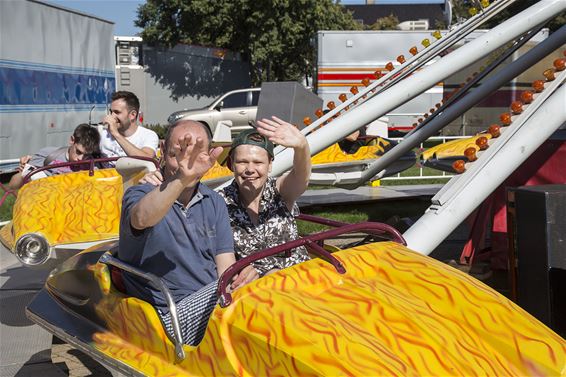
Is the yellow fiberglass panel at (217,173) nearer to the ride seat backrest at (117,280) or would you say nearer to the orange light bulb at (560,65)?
the orange light bulb at (560,65)

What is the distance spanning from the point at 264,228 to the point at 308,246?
0.57m

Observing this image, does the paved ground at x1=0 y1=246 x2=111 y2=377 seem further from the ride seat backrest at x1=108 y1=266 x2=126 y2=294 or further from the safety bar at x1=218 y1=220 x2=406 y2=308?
the safety bar at x1=218 y1=220 x2=406 y2=308

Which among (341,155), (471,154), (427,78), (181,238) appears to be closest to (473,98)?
(427,78)

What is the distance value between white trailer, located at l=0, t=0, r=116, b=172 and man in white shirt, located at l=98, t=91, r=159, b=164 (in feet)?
16.7

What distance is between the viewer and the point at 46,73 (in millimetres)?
12812

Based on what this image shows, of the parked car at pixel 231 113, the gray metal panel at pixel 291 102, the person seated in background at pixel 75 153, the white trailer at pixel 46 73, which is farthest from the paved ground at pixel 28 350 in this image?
the parked car at pixel 231 113

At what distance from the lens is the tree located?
30.6 metres

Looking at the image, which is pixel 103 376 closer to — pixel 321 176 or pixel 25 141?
pixel 321 176

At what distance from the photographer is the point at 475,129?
19.8 m

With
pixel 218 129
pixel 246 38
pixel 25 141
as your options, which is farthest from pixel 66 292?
pixel 246 38

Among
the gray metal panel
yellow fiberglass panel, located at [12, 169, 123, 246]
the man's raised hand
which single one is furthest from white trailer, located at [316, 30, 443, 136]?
the man's raised hand

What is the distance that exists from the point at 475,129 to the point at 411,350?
1807 cm

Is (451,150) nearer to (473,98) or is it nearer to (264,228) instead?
(473,98)

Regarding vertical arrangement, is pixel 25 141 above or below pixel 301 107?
below
